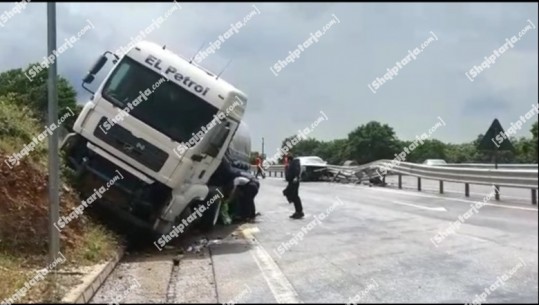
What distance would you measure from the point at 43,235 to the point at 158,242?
2.10 m

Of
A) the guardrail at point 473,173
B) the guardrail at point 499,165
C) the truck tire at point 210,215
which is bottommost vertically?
the truck tire at point 210,215

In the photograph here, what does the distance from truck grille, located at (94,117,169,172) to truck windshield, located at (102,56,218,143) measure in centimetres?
28

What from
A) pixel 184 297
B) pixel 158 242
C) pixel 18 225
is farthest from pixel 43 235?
pixel 184 297

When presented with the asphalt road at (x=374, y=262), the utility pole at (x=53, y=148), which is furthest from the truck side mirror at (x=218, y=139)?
the utility pole at (x=53, y=148)

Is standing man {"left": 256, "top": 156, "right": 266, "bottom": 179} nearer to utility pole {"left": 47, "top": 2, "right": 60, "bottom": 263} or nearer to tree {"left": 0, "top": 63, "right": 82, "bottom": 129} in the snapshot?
tree {"left": 0, "top": 63, "right": 82, "bottom": 129}

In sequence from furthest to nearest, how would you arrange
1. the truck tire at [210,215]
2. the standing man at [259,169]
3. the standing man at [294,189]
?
the standing man at [294,189] < the standing man at [259,169] < the truck tire at [210,215]

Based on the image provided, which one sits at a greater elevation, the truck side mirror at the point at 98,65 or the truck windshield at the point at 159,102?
the truck side mirror at the point at 98,65

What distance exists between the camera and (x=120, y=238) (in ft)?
28.8

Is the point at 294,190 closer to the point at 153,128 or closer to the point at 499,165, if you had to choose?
the point at 153,128

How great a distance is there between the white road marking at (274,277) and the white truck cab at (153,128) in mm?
1541

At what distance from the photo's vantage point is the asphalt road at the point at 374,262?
14.6 feet

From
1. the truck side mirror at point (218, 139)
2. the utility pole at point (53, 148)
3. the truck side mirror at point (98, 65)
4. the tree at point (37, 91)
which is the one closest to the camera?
the utility pole at point (53, 148)

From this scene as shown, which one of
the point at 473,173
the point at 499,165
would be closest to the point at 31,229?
the point at 473,173

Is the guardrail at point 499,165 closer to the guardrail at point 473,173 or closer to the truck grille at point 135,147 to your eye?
the guardrail at point 473,173
